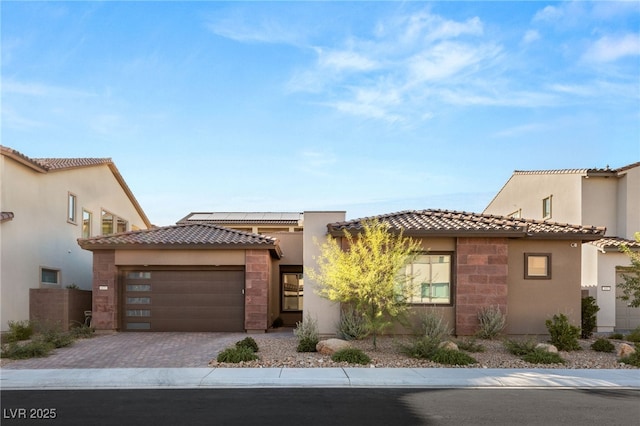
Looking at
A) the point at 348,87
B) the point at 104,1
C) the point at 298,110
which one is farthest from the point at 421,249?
the point at 104,1

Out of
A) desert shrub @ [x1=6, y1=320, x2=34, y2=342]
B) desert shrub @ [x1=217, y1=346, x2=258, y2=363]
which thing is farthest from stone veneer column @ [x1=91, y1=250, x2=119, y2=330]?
desert shrub @ [x1=217, y1=346, x2=258, y2=363]

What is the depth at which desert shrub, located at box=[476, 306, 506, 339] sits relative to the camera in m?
16.1

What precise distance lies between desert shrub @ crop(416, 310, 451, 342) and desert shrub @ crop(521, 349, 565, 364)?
2.27 meters

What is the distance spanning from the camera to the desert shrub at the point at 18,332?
1634 centimetres

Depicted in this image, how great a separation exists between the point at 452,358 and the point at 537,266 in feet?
19.6

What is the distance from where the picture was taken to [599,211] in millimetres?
23047

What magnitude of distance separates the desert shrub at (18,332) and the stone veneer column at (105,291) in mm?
1987

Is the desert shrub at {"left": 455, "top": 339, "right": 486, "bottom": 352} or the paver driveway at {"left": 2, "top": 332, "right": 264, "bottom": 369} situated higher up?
the desert shrub at {"left": 455, "top": 339, "right": 486, "bottom": 352}

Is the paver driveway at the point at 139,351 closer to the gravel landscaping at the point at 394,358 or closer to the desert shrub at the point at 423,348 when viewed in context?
the gravel landscaping at the point at 394,358

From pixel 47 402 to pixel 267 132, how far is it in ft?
46.4

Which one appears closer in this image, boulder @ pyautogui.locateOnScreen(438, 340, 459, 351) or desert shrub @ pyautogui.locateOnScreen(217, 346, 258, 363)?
desert shrub @ pyautogui.locateOnScreen(217, 346, 258, 363)

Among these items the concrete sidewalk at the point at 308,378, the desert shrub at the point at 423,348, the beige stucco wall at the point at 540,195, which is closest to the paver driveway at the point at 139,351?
the concrete sidewalk at the point at 308,378

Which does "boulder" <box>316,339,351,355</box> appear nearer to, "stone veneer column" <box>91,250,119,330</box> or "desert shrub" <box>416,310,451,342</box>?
"desert shrub" <box>416,310,451,342</box>

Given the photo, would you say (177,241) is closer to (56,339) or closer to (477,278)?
(56,339)
